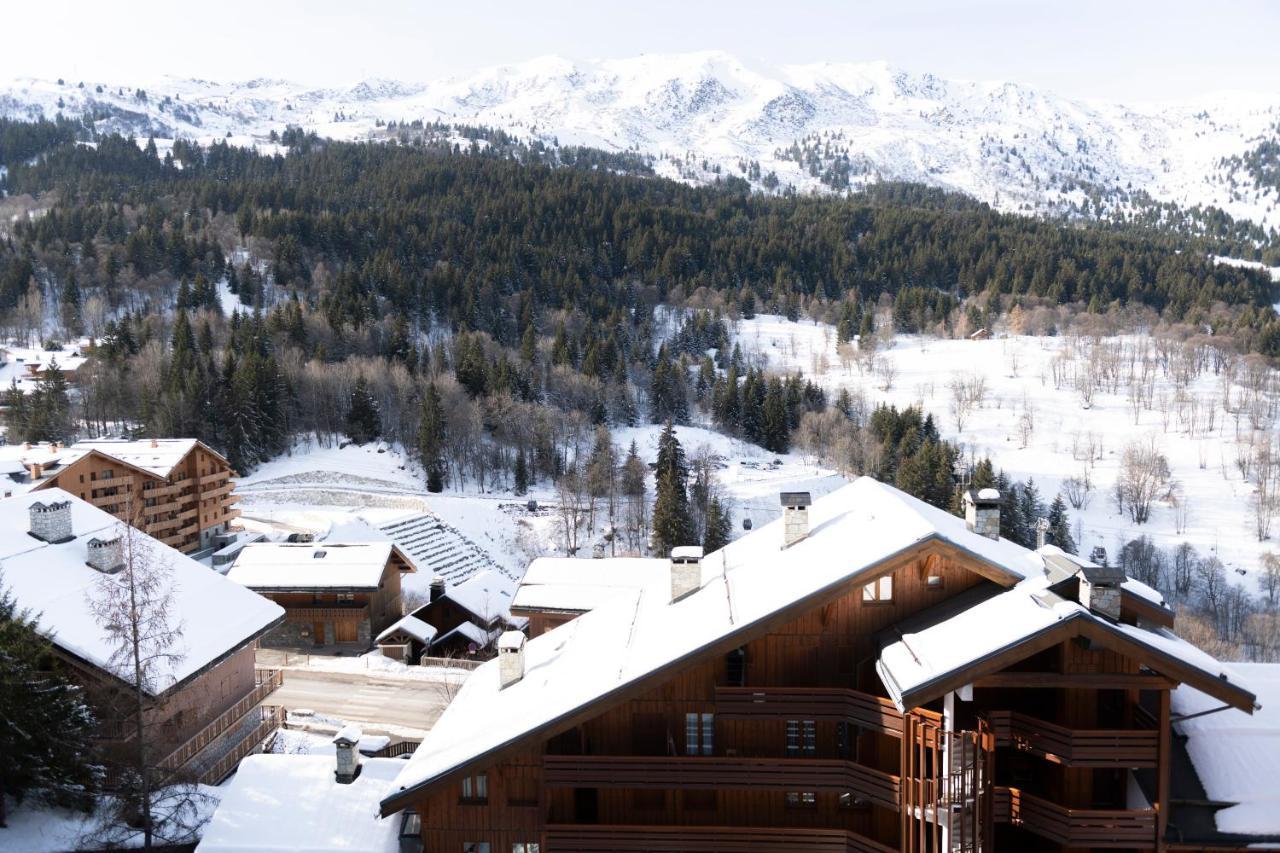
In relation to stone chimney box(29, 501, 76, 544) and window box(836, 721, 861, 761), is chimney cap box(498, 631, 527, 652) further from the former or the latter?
stone chimney box(29, 501, 76, 544)

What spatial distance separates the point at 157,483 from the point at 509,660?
45140mm

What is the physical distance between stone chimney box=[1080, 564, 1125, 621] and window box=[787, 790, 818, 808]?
230 inches

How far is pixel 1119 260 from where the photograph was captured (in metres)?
150

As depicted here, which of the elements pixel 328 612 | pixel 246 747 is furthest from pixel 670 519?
pixel 246 747

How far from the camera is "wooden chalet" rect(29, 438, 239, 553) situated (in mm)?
49625

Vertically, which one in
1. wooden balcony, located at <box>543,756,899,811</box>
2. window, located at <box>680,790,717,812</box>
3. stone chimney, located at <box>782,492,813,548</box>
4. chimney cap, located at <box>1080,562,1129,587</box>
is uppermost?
chimney cap, located at <box>1080,562,1129,587</box>

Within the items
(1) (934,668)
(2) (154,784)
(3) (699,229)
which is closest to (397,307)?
(3) (699,229)

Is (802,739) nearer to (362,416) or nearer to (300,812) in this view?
(300,812)

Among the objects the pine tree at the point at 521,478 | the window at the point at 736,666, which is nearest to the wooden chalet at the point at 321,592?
the window at the point at 736,666

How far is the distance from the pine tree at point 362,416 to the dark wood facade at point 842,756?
70.2 metres

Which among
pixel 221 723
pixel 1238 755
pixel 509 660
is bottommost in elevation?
pixel 221 723

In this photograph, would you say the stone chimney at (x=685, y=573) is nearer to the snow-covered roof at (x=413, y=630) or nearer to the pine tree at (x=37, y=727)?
the pine tree at (x=37, y=727)

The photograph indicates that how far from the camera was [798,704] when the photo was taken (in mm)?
14148

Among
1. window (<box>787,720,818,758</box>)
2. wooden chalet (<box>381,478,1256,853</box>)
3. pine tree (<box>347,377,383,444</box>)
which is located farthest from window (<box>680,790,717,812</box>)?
pine tree (<box>347,377,383,444</box>)
